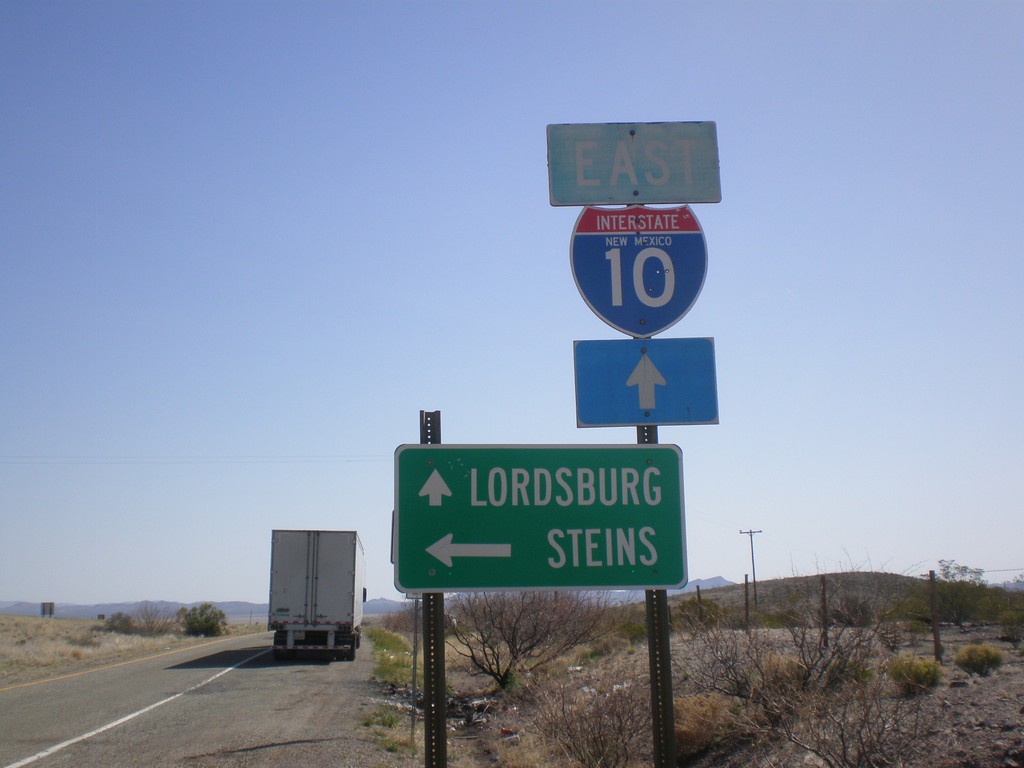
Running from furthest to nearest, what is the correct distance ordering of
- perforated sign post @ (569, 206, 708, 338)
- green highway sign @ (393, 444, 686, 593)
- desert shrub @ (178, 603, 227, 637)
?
desert shrub @ (178, 603, 227, 637)
perforated sign post @ (569, 206, 708, 338)
green highway sign @ (393, 444, 686, 593)

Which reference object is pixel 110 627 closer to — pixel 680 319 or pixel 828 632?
pixel 828 632

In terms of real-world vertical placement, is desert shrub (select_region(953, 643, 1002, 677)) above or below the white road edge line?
above

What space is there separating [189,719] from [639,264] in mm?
11947

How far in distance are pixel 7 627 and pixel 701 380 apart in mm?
60631

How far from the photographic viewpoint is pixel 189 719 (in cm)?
1301

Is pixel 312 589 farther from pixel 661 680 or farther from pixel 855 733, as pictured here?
pixel 661 680

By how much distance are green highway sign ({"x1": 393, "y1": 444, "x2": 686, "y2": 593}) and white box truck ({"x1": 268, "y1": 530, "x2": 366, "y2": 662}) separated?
2394 centimetres

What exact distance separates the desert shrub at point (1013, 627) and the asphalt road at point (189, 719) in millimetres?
13730

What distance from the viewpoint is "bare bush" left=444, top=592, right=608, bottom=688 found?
19.5 m

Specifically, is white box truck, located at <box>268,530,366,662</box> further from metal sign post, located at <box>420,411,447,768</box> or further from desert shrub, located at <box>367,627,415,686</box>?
metal sign post, located at <box>420,411,447,768</box>

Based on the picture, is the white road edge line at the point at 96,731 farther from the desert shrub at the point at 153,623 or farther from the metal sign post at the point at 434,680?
the desert shrub at the point at 153,623

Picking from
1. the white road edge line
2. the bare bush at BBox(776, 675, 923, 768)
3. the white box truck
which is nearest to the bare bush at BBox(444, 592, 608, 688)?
the white road edge line

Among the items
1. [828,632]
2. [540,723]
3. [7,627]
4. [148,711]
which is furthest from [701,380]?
[7,627]

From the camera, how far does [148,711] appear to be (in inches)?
540
